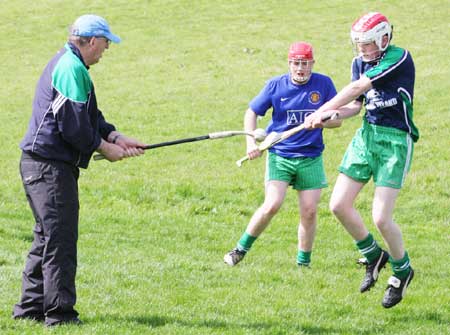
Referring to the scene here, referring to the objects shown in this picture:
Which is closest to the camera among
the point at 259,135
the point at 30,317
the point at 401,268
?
the point at 30,317

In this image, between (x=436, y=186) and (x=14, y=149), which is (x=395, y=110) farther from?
(x=14, y=149)

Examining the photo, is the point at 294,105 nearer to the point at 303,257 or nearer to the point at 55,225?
the point at 303,257

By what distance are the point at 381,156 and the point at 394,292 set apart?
1159mm

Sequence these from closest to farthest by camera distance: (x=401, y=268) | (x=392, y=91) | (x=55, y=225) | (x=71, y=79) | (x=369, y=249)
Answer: (x=71, y=79) < (x=55, y=225) < (x=392, y=91) < (x=401, y=268) < (x=369, y=249)

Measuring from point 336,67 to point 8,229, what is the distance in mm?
15993

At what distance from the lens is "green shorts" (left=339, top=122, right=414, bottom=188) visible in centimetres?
741

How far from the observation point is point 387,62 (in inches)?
284

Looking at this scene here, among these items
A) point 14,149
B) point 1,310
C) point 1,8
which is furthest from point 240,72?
point 1,310

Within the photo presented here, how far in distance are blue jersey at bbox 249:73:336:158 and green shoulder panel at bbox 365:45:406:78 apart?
1.69 m

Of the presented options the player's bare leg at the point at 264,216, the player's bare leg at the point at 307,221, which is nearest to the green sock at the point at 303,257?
the player's bare leg at the point at 307,221

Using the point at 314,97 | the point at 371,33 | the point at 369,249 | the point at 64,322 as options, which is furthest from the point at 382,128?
the point at 64,322

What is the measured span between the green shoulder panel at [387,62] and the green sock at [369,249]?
5.34ft

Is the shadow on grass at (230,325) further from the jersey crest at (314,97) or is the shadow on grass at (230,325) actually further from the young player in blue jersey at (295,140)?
the jersey crest at (314,97)

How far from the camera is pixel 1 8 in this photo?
3681cm
